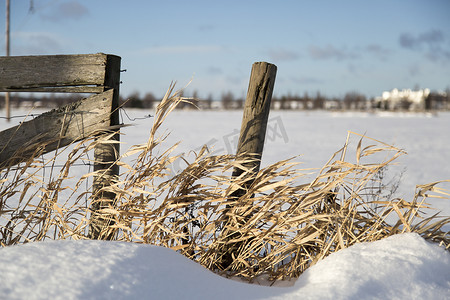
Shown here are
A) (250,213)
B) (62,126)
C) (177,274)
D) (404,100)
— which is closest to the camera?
(177,274)

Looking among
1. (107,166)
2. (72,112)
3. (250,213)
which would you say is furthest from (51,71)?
(250,213)

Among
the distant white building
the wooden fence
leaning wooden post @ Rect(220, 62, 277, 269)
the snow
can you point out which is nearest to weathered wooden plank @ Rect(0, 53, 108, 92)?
the wooden fence

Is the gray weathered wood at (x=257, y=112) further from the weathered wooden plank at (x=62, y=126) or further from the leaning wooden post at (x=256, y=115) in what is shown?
the weathered wooden plank at (x=62, y=126)

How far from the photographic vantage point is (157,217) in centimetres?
212

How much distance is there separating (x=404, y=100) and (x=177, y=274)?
6048 cm

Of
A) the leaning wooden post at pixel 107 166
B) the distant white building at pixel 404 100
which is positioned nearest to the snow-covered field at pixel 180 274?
the leaning wooden post at pixel 107 166

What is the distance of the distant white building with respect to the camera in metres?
51.5

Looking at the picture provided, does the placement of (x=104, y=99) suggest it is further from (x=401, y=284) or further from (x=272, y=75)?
(x=401, y=284)

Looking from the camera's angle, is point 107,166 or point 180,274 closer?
point 180,274

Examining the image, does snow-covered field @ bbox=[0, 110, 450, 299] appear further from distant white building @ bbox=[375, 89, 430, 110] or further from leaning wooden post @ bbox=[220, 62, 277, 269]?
distant white building @ bbox=[375, 89, 430, 110]

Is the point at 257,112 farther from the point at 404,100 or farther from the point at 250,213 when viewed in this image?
the point at 404,100

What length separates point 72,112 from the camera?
2324 mm

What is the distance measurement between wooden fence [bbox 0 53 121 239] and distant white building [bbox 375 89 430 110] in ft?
171

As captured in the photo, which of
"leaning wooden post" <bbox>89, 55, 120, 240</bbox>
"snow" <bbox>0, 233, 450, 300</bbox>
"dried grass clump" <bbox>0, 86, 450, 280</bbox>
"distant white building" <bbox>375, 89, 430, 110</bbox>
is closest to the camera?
"snow" <bbox>0, 233, 450, 300</bbox>
